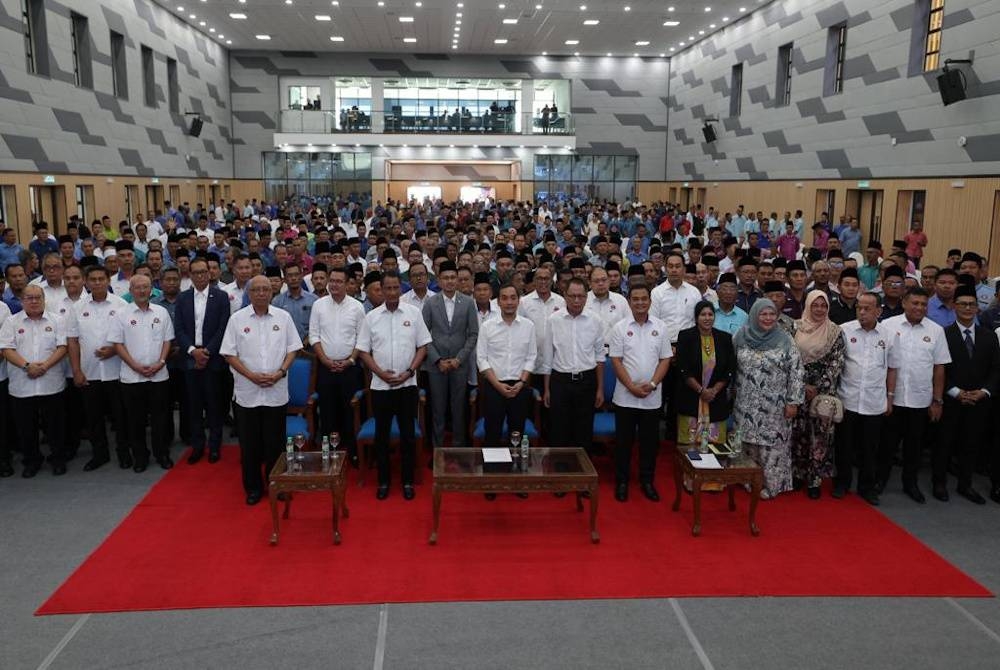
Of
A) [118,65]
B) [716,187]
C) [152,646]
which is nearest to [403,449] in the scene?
[152,646]

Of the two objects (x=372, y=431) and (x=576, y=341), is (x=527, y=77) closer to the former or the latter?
Answer: (x=576, y=341)

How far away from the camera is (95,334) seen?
253 inches

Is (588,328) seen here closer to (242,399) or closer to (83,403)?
(242,399)

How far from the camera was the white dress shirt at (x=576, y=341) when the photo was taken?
5.85 m

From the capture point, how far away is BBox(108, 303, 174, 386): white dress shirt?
630 cm

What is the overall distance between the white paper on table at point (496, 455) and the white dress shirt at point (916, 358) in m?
3.22

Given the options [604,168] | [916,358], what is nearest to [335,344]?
[916,358]

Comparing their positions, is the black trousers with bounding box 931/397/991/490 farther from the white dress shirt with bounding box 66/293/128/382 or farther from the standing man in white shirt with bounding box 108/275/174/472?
the white dress shirt with bounding box 66/293/128/382

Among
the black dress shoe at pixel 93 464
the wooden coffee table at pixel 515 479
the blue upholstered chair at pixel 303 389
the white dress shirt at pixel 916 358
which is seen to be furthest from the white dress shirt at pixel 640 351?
the black dress shoe at pixel 93 464

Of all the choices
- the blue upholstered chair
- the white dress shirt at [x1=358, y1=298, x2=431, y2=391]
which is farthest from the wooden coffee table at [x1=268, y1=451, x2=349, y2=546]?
the blue upholstered chair

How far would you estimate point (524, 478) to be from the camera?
4973mm

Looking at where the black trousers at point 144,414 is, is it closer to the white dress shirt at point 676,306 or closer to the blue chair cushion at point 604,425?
the blue chair cushion at point 604,425

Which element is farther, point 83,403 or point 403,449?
point 83,403

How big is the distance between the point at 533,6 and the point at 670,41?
25.3ft
